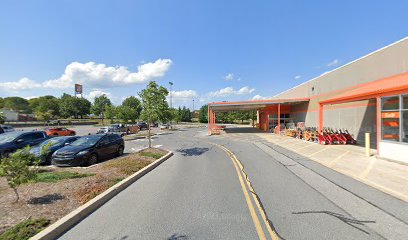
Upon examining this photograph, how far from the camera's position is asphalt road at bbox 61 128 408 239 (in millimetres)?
3770

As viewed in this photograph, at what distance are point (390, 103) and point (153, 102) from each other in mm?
13718

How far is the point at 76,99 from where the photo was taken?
310ft

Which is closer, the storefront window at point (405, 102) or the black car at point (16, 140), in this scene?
the storefront window at point (405, 102)

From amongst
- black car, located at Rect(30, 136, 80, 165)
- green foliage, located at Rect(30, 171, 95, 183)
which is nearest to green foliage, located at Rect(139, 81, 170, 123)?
black car, located at Rect(30, 136, 80, 165)

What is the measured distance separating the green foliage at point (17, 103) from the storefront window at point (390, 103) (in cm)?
14882

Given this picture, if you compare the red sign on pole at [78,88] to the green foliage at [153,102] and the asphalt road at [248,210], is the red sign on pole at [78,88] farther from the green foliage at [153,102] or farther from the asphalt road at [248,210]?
the asphalt road at [248,210]

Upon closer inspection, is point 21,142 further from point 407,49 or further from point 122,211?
point 407,49

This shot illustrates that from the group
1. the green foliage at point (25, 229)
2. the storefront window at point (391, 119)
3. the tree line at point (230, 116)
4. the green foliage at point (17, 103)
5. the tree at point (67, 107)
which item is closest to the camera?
the green foliage at point (25, 229)

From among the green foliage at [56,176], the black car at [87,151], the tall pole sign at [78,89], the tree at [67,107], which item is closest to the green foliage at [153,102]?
the black car at [87,151]

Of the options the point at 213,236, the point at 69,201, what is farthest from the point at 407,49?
the point at 69,201

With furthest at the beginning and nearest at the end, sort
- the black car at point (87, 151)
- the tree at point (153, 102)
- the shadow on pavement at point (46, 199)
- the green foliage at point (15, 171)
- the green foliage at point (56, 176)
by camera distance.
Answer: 1. the tree at point (153, 102)
2. the black car at point (87, 151)
3. the green foliage at point (56, 176)
4. the shadow on pavement at point (46, 199)
5. the green foliage at point (15, 171)

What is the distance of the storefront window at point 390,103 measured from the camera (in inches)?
402

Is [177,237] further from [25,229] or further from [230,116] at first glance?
[230,116]

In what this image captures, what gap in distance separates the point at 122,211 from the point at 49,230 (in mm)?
1401
